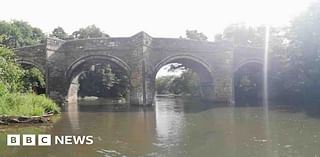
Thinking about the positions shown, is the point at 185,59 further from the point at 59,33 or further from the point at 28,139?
the point at 59,33

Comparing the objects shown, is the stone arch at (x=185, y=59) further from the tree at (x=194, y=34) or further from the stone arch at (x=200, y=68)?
the tree at (x=194, y=34)

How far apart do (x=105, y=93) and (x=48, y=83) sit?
18.0 meters

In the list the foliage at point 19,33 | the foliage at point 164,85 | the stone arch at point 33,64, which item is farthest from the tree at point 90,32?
the foliage at point 164,85

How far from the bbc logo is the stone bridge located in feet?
47.1

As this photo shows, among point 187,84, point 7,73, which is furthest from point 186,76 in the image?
point 7,73

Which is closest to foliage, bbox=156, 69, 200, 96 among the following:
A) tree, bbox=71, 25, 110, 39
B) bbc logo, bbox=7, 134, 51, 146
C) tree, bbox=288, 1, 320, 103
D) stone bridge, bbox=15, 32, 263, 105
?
stone bridge, bbox=15, 32, 263, 105

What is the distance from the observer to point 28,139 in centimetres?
1030

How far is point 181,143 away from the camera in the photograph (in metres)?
10.1

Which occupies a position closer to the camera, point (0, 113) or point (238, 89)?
point (0, 113)

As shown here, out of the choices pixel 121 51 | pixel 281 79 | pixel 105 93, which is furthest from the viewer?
pixel 105 93

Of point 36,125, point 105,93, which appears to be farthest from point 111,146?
point 105,93

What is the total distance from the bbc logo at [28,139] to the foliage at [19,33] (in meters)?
34.9

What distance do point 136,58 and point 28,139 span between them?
15575mm

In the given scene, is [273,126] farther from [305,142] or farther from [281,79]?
[281,79]
